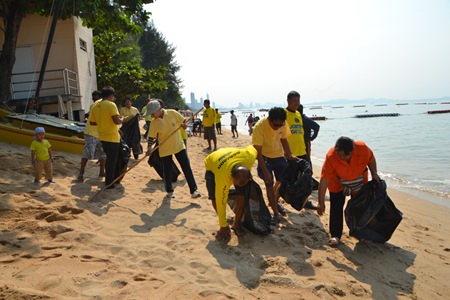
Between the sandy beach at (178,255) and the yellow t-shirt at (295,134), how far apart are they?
91cm

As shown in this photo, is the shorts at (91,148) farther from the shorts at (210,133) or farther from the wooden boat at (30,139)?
the shorts at (210,133)

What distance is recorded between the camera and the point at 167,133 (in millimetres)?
4953

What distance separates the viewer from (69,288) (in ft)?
8.04

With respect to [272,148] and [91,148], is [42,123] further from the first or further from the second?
[272,148]

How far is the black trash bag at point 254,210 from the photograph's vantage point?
3613mm

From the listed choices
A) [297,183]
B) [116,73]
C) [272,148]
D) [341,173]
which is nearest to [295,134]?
[272,148]

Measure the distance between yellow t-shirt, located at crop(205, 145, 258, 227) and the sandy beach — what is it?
1.37 ft

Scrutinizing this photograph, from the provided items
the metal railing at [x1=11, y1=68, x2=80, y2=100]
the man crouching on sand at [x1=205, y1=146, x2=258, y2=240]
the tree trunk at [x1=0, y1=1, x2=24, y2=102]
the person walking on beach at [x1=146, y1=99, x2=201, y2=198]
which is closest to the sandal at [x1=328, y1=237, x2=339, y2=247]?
the man crouching on sand at [x1=205, y1=146, x2=258, y2=240]

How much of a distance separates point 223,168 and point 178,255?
0.95m

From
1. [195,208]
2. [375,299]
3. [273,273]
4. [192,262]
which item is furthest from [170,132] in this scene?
[375,299]

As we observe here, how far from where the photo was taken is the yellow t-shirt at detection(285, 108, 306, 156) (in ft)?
16.0

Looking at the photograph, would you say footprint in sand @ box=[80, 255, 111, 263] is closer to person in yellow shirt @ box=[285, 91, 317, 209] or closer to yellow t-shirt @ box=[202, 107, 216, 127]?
A: person in yellow shirt @ box=[285, 91, 317, 209]

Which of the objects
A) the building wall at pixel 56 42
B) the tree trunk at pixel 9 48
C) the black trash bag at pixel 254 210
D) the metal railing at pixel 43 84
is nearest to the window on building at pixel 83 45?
the building wall at pixel 56 42

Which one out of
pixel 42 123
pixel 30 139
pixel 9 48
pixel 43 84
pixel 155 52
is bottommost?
pixel 30 139
